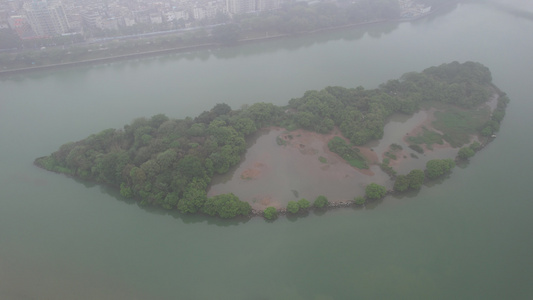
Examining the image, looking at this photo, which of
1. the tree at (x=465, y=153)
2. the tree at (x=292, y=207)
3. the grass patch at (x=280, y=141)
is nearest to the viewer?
the tree at (x=292, y=207)

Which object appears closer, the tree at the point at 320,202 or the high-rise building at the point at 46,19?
the tree at the point at 320,202

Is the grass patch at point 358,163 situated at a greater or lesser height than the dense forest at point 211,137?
lesser

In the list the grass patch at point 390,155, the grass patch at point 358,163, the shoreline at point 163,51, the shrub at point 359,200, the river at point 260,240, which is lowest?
the river at point 260,240

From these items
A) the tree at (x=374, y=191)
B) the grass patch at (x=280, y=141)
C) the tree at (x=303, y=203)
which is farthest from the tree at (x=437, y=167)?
the grass patch at (x=280, y=141)

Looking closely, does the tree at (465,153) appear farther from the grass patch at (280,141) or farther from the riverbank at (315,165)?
the grass patch at (280,141)

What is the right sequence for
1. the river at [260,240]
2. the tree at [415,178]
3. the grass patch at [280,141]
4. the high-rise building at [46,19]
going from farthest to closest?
the high-rise building at [46,19] → the grass patch at [280,141] → the tree at [415,178] → the river at [260,240]

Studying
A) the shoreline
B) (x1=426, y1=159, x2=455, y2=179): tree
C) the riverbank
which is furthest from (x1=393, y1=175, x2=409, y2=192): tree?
the shoreline

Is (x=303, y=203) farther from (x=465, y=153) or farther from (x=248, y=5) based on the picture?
(x=248, y=5)
